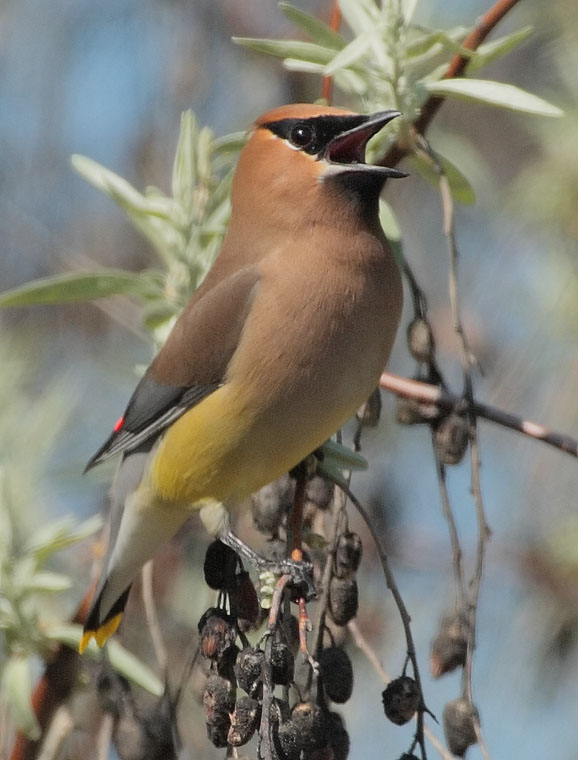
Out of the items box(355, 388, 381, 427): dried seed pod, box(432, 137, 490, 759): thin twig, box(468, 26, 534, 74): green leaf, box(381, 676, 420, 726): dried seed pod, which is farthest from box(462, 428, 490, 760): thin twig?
box(468, 26, 534, 74): green leaf

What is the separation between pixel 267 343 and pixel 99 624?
2.21ft

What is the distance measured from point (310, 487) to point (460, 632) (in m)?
0.40

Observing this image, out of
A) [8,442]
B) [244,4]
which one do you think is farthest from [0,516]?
[244,4]

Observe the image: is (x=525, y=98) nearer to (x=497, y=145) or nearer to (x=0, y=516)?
(x=0, y=516)

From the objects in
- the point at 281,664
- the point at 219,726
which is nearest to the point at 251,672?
the point at 281,664

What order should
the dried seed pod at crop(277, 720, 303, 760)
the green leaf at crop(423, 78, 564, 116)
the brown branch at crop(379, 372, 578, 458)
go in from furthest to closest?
1. the green leaf at crop(423, 78, 564, 116)
2. the brown branch at crop(379, 372, 578, 458)
3. the dried seed pod at crop(277, 720, 303, 760)

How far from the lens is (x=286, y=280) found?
278cm

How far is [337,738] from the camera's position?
2236mm

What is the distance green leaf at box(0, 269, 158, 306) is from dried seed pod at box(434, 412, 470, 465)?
2.34 ft

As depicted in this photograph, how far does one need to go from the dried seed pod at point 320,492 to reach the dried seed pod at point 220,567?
7.9 inches

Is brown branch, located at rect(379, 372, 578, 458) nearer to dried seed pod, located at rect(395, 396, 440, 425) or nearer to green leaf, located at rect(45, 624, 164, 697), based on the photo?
dried seed pod, located at rect(395, 396, 440, 425)

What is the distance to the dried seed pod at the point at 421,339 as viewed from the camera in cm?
266

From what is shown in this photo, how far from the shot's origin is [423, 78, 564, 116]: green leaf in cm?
263

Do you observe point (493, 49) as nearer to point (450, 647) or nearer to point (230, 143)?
point (230, 143)
